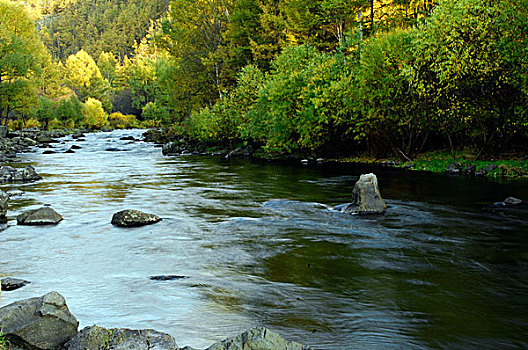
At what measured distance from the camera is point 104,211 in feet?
44.0

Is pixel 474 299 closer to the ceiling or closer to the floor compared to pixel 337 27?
closer to the floor

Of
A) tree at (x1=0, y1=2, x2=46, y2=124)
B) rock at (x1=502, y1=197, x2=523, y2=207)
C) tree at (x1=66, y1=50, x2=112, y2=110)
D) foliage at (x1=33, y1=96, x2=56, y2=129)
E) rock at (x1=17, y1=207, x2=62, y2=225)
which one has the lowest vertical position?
rock at (x1=502, y1=197, x2=523, y2=207)

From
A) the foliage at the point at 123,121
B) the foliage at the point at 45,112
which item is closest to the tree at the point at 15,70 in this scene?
the foliage at the point at 45,112

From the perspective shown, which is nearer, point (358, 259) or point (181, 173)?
point (358, 259)

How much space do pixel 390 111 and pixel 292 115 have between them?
260 inches

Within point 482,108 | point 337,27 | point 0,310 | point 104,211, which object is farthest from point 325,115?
point 0,310

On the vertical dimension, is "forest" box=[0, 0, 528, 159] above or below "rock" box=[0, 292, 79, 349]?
above

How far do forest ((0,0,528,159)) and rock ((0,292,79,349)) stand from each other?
18173 mm

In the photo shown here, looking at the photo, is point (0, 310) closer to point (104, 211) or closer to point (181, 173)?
point (104, 211)

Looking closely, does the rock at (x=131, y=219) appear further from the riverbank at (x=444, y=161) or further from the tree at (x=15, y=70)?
the tree at (x=15, y=70)

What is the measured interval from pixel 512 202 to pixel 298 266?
7.96 meters

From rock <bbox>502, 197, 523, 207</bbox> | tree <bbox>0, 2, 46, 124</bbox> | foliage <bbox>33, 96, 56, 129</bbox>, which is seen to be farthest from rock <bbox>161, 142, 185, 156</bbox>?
foliage <bbox>33, 96, 56, 129</bbox>

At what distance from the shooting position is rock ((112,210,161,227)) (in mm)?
11367

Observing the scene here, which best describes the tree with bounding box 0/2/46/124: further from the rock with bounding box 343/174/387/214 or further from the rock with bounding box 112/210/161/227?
the rock with bounding box 343/174/387/214
